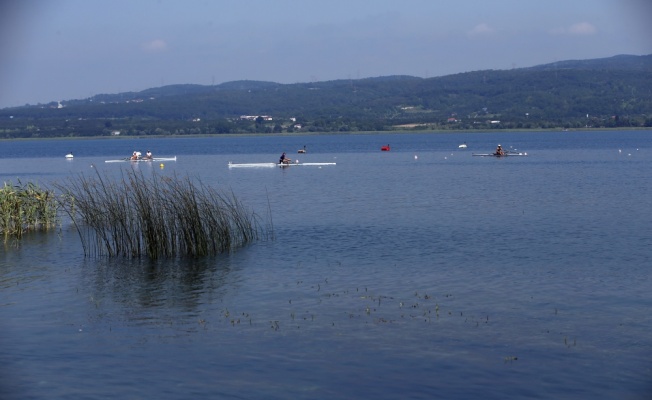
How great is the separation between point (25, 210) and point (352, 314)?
16.2m

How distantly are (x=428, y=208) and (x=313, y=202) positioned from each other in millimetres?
6270

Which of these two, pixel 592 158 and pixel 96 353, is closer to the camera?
pixel 96 353

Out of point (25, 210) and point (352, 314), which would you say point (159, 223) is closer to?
point (25, 210)

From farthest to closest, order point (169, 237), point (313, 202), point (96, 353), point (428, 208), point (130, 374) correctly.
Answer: point (313, 202)
point (428, 208)
point (169, 237)
point (96, 353)
point (130, 374)

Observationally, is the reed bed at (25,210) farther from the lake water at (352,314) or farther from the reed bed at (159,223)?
the reed bed at (159,223)

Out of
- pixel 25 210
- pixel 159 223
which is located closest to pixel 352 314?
pixel 159 223

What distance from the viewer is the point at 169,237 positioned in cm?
2556

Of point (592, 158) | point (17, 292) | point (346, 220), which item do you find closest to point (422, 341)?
point (17, 292)

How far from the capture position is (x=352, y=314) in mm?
18359

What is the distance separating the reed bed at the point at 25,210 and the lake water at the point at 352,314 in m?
0.75

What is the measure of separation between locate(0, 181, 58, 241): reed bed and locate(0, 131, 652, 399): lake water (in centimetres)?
75

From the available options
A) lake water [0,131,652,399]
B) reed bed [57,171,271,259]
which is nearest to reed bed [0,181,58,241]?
lake water [0,131,652,399]

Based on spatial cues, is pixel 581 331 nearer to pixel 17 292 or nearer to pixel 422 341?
pixel 422 341

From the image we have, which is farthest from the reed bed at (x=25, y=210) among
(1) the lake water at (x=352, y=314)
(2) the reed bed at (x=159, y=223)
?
(2) the reed bed at (x=159, y=223)
